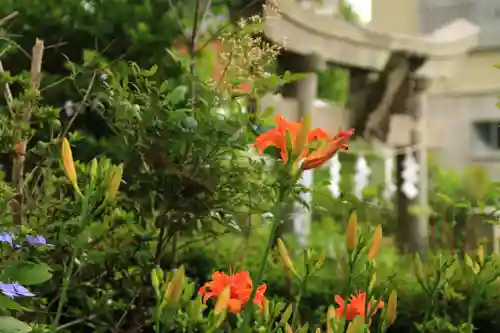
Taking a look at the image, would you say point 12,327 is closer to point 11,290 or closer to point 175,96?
point 11,290

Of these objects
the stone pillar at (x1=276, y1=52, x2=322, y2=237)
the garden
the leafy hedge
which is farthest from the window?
the garden

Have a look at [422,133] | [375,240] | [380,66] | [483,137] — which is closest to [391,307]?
[375,240]

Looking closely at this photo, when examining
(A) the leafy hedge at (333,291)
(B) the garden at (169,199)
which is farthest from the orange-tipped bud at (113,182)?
(A) the leafy hedge at (333,291)

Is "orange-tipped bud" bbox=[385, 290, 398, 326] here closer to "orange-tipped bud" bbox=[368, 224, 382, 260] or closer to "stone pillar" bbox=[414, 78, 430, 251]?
"orange-tipped bud" bbox=[368, 224, 382, 260]

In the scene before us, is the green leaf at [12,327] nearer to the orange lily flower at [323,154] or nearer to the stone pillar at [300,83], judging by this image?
the orange lily flower at [323,154]

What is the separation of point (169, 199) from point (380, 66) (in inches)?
95.5

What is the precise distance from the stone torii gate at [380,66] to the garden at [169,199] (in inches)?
37.1

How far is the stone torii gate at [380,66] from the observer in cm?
287

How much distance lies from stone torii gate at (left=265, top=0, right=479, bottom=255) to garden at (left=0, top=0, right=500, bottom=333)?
0.94 metres

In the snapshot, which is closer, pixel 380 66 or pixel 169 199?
pixel 169 199

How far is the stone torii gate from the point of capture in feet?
9.41

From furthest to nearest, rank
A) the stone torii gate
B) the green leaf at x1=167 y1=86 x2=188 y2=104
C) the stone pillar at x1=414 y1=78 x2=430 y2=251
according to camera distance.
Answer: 1. the stone pillar at x1=414 y1=78 x2=430 y2=251
2. the stone torii gate
3. the green leaf at x1=167 y1=86 x2=188 y2=104

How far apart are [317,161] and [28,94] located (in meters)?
0.60

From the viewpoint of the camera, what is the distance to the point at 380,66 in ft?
11.5
